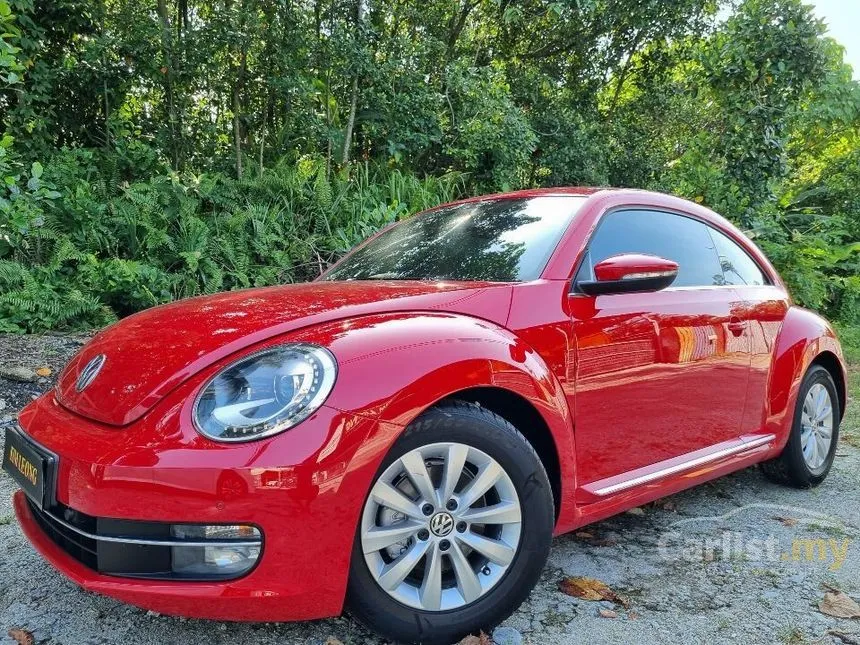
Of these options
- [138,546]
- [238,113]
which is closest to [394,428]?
[138,546]

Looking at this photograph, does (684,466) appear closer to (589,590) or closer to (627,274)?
(589,590)

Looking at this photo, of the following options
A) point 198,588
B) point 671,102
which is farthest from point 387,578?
point 671,102

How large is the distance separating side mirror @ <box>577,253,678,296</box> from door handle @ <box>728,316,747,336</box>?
771 mm

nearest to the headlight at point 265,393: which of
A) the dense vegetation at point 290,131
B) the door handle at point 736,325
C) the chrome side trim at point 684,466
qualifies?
the chrome side trim at point 684,466

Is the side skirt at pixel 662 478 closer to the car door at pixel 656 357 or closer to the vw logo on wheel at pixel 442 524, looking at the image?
the car door at pixel 656 357

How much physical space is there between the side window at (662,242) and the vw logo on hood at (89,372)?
1.70 meters

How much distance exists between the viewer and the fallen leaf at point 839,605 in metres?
2.32

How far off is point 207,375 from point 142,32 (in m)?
7.23

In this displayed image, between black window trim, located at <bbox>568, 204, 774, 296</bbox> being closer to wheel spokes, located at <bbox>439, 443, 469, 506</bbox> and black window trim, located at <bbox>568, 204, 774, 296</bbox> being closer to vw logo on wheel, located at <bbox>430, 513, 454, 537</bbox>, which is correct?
wheel spokes, located at <bbox>439, 443, 469, 506</bbox>

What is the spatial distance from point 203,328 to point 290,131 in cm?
702

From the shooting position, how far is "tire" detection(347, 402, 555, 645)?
6.27 feet

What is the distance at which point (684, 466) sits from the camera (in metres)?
2.80

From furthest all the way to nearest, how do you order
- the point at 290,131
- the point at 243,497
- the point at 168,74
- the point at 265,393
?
the point at 290,131 < the point at 168,74 < the point at 265,393 < the point at 243,497

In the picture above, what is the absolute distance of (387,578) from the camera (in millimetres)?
1923
